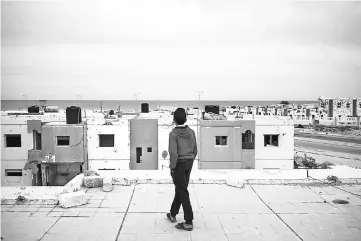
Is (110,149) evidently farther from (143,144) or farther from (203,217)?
(203,217)

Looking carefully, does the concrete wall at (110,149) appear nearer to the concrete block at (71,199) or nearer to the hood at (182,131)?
the concrete block at (71,199)

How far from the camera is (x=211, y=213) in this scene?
4.57m

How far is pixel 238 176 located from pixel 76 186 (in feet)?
9.39

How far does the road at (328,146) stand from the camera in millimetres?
38000

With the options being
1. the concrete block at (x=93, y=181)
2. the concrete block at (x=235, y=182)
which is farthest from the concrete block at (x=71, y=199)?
the concrete block at (x=235, y=182)

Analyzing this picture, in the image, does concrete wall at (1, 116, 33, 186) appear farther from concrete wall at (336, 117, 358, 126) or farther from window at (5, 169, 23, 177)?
concrete wall at (336, 117, 358, 126)

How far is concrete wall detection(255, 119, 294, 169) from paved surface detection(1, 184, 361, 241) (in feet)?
52.4

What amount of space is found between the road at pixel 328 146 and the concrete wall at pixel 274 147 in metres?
18.9

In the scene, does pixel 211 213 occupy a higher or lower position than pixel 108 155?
higher

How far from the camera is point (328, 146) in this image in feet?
135

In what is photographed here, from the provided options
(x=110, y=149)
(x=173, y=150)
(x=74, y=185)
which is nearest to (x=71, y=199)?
(x=74, y=185)

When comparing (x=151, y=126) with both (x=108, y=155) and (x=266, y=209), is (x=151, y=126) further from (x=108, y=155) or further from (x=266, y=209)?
(x=266, y=209)

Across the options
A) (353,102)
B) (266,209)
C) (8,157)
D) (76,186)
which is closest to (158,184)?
(76,186)

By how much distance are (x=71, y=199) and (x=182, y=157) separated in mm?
1830
